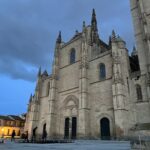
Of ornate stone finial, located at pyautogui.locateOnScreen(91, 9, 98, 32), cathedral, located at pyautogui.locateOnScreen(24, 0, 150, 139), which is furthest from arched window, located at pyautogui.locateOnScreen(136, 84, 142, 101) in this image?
ornate stone finial, located at pyautogui.locateOnScreen(91, 9, 98, 32)

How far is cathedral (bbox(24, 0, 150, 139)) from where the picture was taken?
75.4 ft

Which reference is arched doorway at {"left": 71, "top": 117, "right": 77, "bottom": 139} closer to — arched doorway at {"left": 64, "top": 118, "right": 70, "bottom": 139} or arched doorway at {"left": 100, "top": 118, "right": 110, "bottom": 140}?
arched doorway at {"left": 64, "top": 118, "right": 70, "bottom": 139}

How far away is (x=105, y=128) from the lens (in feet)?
79.0

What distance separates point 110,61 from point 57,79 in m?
11.8

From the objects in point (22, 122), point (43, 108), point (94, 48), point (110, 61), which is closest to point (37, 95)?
point (43, 108)

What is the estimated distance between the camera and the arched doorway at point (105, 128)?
23775 millimetres

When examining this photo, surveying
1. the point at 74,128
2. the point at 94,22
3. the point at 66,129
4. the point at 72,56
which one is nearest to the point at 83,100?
the point at 74,128

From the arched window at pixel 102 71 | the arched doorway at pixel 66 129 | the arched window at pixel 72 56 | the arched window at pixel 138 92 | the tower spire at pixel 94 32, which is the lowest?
the arched doorway at pixel 66 129

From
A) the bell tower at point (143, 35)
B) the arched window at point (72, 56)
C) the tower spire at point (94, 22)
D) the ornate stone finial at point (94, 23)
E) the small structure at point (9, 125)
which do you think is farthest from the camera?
the small structure at point (9, 125)

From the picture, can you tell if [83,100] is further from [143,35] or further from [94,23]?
[94,23]

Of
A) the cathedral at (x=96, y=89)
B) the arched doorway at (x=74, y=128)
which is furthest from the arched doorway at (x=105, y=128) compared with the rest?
the arched doorway at (x=74, y=128)

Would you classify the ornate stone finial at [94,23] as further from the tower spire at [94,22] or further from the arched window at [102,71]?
the arched window at [102,71]

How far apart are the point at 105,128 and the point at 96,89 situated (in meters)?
5.83

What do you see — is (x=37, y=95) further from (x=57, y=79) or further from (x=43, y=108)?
(x=57, y=79)
